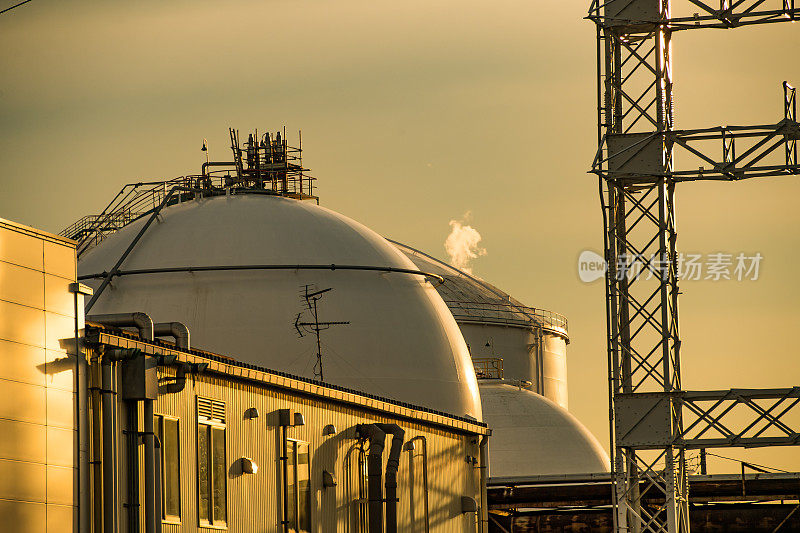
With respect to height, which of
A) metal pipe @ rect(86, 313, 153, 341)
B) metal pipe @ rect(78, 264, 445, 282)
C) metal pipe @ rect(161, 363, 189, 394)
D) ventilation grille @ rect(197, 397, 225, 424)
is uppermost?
metal pipe @ rect(78, 264, 445, 282)

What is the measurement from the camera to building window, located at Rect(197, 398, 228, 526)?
23.9 meters

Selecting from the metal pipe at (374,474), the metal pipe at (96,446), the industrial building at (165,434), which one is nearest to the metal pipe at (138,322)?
the industrial building at (165,434)

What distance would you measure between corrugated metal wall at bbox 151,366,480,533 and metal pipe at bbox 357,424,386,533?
32 cm

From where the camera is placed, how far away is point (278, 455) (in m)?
26.8

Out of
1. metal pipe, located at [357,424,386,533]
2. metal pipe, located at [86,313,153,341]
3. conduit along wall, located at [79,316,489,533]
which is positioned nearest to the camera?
conduit along wall, located at [79,316,489,533]

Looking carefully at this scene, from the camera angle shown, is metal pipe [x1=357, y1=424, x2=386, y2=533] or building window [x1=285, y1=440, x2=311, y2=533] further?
metal pipe [x1=357, y1=424, x2=386, y2=533]

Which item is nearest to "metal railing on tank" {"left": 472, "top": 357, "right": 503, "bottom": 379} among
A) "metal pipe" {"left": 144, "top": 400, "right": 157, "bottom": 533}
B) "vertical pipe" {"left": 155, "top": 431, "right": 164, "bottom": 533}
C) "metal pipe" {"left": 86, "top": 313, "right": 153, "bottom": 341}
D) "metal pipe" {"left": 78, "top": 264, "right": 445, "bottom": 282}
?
"metal pipe" {"left": 78, "top": 264, "right": 445, "bottom": 282}

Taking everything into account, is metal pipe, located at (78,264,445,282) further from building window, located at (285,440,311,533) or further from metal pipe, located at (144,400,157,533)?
metal pipe, located at (144,400,157,533)

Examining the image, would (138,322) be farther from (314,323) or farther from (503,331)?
(503,331)

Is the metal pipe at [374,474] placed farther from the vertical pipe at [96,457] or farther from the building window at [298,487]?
the vertical pipe at [96,457]

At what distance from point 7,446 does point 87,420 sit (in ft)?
6.04

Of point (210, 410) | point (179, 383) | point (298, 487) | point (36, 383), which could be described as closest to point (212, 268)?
point (298, 487)

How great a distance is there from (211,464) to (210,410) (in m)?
0.88

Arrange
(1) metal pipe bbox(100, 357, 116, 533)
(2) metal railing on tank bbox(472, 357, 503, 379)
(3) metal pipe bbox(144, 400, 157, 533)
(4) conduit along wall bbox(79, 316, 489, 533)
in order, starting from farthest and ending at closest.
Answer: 1. (2) metal railing on tank bbox(472, 357, 503, 379)
2. (3) metal pipe bbox(144, 400, 157, 533)
3. (4) conduit along wall bbox(79, 316, 489, 533)
4. (1) metal pipe bbox(100, 357, 116, 533)
